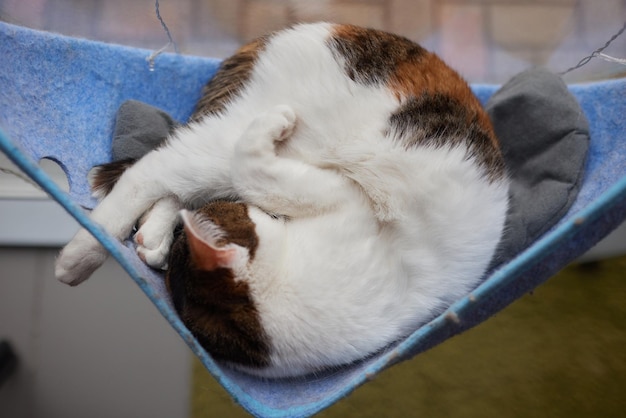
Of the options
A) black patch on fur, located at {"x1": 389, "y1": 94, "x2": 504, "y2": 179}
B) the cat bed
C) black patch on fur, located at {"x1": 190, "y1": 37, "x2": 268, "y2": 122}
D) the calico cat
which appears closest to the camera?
the cat bed

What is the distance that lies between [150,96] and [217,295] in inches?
27.1

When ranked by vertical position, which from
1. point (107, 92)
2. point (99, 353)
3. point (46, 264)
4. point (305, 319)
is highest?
point (107, 92)

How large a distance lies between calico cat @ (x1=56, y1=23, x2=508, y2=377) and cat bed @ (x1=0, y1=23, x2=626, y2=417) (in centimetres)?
6

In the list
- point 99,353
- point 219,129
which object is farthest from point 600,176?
point 99,353

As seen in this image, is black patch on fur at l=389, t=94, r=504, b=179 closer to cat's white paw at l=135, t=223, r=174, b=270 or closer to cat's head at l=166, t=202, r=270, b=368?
cat's head at l=166, t=202, r=270, b=368

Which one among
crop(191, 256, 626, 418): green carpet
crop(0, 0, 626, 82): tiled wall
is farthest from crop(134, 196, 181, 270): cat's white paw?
crop(191, 256, 626, 418): green carpet

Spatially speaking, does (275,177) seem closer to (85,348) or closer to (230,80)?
(230,80)

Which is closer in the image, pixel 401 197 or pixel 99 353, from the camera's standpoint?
pixel 401 197

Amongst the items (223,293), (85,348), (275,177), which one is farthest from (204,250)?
(85,348)

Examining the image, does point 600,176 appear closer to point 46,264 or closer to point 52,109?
point 52,109

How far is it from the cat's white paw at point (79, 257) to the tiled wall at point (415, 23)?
0.72m

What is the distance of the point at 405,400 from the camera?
165 centimetres

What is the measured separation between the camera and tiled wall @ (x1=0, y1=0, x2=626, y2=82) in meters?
1.56

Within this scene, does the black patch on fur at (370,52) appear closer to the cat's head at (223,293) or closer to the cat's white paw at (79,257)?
the cat's head at (223,293)
